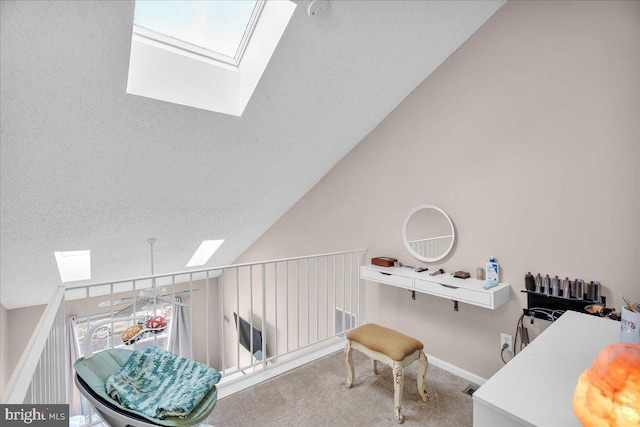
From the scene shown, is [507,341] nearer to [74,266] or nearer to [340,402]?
[340,402]

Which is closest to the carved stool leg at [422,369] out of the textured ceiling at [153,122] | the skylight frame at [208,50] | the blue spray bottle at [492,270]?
the blue spray bottle at [492,270]

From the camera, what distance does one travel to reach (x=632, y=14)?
1.68 m

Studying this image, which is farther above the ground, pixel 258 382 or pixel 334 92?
pixel 334 92

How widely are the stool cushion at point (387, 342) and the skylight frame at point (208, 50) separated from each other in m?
2.20

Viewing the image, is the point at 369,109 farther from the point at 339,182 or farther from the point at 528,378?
the point at 528,378

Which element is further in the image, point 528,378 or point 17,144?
point 17,144

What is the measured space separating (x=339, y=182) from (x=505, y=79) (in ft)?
5.97

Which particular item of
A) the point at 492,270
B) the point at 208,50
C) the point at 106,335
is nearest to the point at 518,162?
the point at 492,270

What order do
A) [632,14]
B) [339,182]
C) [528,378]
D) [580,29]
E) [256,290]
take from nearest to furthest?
[528,378], [632,14], [580,29], [339,182], [256,290]

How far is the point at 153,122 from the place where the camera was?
2186mm

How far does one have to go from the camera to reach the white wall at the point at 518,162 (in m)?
1.75

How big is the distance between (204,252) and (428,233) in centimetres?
358

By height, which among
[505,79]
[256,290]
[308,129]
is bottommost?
[256,290]

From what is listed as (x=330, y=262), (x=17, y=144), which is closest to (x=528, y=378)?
(x=330, y=262)
